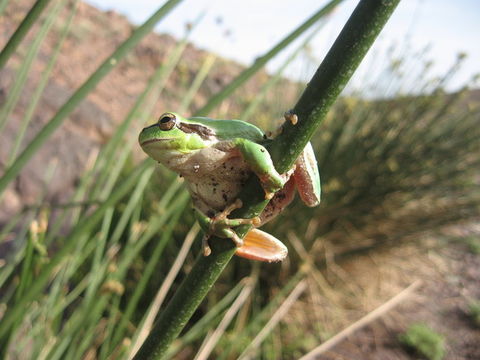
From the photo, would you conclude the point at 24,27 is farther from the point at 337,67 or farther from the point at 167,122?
the point at 337,67

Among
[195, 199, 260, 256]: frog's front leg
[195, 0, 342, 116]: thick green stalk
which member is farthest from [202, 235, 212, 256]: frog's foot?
[195, 0, 342, 116]: thick green stalk

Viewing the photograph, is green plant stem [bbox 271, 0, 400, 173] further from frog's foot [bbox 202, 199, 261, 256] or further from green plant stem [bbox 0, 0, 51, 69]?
green plant stem [bbox 0, 0, 51, 69]

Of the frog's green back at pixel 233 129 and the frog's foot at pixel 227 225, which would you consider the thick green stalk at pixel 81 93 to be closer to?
the frog's green back at pixel 233 129

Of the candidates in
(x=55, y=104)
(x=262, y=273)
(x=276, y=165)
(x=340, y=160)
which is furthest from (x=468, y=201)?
(x=55, y=104)

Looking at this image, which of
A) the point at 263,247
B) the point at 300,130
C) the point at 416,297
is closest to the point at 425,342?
the point at 416,297

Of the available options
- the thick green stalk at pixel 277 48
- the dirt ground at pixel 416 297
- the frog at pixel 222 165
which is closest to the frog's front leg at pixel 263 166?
the frog at pixel 222 165

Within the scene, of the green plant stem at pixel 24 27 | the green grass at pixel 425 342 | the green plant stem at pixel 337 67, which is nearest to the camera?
the green plant stem at pixel 337 67

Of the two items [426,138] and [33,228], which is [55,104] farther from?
[33,228]
